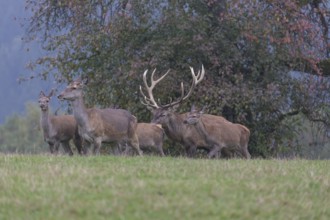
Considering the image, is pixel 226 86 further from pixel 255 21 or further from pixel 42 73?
pixel 42 73

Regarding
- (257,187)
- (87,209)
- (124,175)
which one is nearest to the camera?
(87,209)

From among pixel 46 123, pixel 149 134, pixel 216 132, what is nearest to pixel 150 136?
pixel 149 134

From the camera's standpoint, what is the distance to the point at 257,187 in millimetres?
10742

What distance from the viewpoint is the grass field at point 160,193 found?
936 centimetres

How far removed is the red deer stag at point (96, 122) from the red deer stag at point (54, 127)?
74 cm

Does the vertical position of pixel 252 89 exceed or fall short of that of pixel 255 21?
it falls short

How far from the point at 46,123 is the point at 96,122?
1648 millimetres

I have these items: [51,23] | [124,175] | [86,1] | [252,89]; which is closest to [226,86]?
[252,89]

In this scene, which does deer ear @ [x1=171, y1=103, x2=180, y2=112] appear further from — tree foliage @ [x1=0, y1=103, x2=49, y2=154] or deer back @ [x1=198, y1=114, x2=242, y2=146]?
tree foliage @ [x1=0, y1=103, x2=49, y2=154]

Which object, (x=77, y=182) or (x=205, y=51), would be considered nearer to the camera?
(x=77, y=182)

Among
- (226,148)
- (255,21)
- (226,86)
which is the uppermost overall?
(255,21)

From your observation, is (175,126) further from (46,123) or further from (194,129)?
(46,123)

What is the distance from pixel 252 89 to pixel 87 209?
13.3 m

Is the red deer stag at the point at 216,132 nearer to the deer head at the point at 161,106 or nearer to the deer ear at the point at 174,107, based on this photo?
the deer head at the point at 161,106
